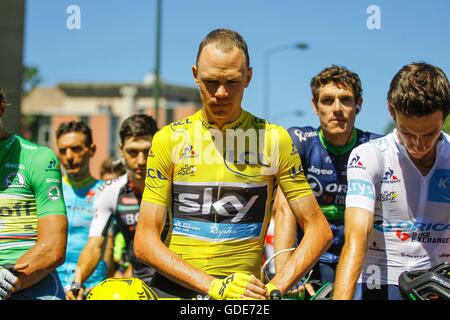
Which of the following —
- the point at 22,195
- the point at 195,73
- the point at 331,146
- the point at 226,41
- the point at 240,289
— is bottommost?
the point at 240,289

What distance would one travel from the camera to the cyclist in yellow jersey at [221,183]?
381 cm

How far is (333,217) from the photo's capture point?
557 centimetres

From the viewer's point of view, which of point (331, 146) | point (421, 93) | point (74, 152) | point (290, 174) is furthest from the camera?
point (74, 152)

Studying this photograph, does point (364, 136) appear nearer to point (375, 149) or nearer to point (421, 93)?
point (375, 149)

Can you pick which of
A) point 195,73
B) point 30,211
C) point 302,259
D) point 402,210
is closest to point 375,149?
point 402,210

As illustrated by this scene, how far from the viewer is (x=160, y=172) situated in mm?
3932

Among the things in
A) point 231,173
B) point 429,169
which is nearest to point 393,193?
point 429,169

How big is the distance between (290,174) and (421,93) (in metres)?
0.82

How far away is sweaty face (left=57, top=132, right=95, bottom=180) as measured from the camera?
771 cm

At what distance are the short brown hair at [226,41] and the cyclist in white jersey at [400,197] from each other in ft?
2.74

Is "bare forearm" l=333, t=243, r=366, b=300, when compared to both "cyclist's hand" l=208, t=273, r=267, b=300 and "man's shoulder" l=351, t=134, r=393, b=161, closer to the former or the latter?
"cyclist's hand" l=208, t=273, r=267, b=300

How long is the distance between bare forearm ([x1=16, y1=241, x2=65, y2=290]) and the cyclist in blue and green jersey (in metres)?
3.14
